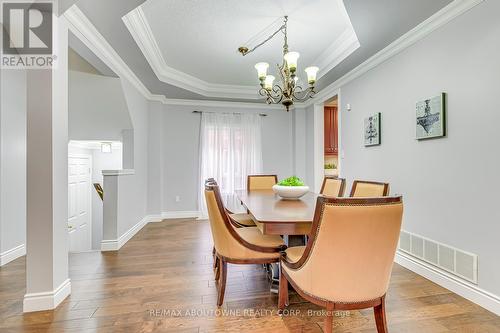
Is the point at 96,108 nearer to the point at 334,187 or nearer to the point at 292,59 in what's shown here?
the point at 292,59

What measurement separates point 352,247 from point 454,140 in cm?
170

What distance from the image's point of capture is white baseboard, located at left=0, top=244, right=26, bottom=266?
8.45 ft

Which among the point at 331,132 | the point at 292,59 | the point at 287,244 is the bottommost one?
the point at 287,244

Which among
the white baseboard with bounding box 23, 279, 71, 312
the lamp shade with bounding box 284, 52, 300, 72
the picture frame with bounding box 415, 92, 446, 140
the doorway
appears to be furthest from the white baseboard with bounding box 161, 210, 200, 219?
the picture frame with bounding box 415, 92, 446, 140

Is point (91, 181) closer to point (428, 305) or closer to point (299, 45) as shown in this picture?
point (299, 45)

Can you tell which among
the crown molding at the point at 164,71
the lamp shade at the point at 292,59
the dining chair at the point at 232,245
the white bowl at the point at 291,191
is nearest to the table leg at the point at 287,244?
the dining chair at the point at 232,245

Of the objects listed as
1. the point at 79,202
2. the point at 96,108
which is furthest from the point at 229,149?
the point at 79,202

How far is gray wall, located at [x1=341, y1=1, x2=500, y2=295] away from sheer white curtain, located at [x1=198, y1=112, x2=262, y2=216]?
8.77 ft

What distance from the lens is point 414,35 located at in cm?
248

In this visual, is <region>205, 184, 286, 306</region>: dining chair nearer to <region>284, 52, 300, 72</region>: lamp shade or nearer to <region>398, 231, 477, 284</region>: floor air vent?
A: <region>284, 52, 300, 72</region>: lamp shade

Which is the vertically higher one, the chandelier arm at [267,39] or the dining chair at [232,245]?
the chandelier arm at [267,39]

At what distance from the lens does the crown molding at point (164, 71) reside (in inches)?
Answer: 99.3

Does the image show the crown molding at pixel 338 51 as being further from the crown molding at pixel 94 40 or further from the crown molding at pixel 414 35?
the crown molding at pixel 94 40

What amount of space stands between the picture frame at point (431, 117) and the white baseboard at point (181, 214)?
157 inches
